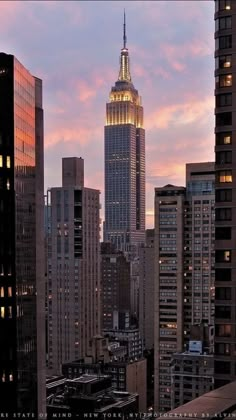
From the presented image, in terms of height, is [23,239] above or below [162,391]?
above

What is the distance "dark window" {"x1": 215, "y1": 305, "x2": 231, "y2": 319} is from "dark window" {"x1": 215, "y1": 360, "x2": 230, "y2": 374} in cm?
207

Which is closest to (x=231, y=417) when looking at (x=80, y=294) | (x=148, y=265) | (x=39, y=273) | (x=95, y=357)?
(x=39, y=273)

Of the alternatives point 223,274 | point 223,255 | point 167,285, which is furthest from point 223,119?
point 167,285

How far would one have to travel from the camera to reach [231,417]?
440 inches

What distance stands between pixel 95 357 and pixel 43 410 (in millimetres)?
71049

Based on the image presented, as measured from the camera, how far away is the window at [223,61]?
29406mm

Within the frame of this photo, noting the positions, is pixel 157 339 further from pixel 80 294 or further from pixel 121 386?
pixel 80 294

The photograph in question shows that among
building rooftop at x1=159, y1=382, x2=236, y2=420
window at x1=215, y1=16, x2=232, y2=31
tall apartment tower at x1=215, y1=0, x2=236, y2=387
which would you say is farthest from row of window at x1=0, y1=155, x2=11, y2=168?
building rooftop at x1=159, y1=382, x2=236, y2=420

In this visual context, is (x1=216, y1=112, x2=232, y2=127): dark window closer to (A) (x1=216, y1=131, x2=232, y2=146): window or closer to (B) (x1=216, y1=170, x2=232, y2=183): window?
(A) (x1=216, y1=131, x2=232, y2=146): window

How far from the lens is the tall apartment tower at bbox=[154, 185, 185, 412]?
118250 millimetres

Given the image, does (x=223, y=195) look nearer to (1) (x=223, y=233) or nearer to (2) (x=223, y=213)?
(2) (x=223, y=213)

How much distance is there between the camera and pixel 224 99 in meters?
29.5

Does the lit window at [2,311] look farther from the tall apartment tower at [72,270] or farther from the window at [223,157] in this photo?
the tall apartment tower at [72,270]

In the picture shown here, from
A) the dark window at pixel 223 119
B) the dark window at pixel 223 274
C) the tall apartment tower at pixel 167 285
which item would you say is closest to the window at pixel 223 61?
the dark window at pixel 223 119
